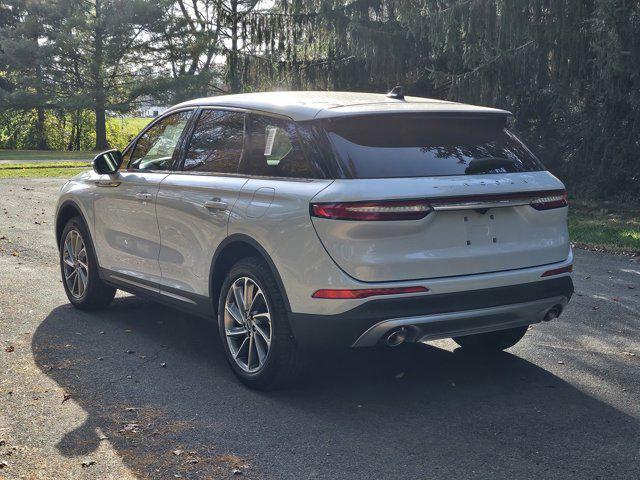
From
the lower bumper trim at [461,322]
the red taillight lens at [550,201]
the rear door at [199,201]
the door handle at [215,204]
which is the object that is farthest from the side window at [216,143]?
the red taillight lens at [550,201]

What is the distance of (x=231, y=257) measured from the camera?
577 cm

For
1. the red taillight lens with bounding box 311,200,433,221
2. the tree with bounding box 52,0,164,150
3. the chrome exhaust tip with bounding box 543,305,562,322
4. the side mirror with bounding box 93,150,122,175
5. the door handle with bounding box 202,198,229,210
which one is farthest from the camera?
the tree with bounding box 52,0,164,150

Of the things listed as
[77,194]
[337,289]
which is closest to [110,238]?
[77,194]

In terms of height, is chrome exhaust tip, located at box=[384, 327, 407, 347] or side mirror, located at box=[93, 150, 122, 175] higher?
side mirror, located at box=[93, 150, 122, 175]

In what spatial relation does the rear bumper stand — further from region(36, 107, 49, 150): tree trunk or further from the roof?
region(36, 107, 49, 150): tree trunk

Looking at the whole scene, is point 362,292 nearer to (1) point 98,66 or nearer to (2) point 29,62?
(1) point 98,66

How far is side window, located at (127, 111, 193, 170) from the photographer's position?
6688mm

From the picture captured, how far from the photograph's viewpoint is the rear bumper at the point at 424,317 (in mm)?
4859

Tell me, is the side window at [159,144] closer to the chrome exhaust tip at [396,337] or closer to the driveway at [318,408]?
the driveway at [318,408]

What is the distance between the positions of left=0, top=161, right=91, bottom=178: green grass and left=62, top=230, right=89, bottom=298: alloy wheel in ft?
64.8

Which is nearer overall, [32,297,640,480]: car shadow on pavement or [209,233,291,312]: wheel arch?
[32,297,640,480]: car shadow on pavement

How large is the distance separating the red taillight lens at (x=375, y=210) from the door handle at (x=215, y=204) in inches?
38.7

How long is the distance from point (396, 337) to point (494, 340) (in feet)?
5.35

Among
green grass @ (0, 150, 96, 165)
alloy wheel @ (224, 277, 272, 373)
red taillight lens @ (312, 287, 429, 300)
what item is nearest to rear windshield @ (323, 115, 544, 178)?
red taillight lens @ (312, 287, 429, 300)
